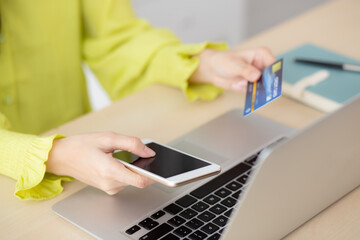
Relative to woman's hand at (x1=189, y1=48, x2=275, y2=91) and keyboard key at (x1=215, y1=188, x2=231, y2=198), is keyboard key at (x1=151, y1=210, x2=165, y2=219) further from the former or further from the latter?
woman's hand at (x1=189, y1=48, x2=275, y2=91)

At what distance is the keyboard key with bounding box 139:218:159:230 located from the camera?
780mm

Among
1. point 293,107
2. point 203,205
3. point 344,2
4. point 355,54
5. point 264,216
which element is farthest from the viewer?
point 344,2

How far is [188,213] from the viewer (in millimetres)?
799

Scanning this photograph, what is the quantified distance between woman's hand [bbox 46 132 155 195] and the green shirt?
0.31 meters

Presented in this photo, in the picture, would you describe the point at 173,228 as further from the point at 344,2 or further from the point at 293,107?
the point at 344,2

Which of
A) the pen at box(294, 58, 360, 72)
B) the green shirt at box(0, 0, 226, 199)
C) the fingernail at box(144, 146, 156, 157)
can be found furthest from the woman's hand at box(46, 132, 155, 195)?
the pen at box(294, 58, 360, 72)

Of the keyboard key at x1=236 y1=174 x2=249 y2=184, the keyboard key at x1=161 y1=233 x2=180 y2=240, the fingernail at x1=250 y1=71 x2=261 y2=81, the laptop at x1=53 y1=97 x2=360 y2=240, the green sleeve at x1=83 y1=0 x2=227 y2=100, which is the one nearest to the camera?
the laptop at x1=53 y1=97 x2=360 y2=240

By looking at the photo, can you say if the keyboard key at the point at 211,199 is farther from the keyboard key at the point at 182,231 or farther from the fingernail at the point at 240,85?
the fingernail at the point at 240,85

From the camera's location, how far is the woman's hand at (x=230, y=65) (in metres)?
1.09

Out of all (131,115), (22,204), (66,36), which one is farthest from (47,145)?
(66,36)

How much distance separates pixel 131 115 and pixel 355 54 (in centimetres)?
51

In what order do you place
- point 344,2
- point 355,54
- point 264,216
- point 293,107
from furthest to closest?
point 344,2 < point 355,54 < point 293,107 < point 264,216

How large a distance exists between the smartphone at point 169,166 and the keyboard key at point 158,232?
62 mm

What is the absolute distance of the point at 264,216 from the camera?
2.26 feet
